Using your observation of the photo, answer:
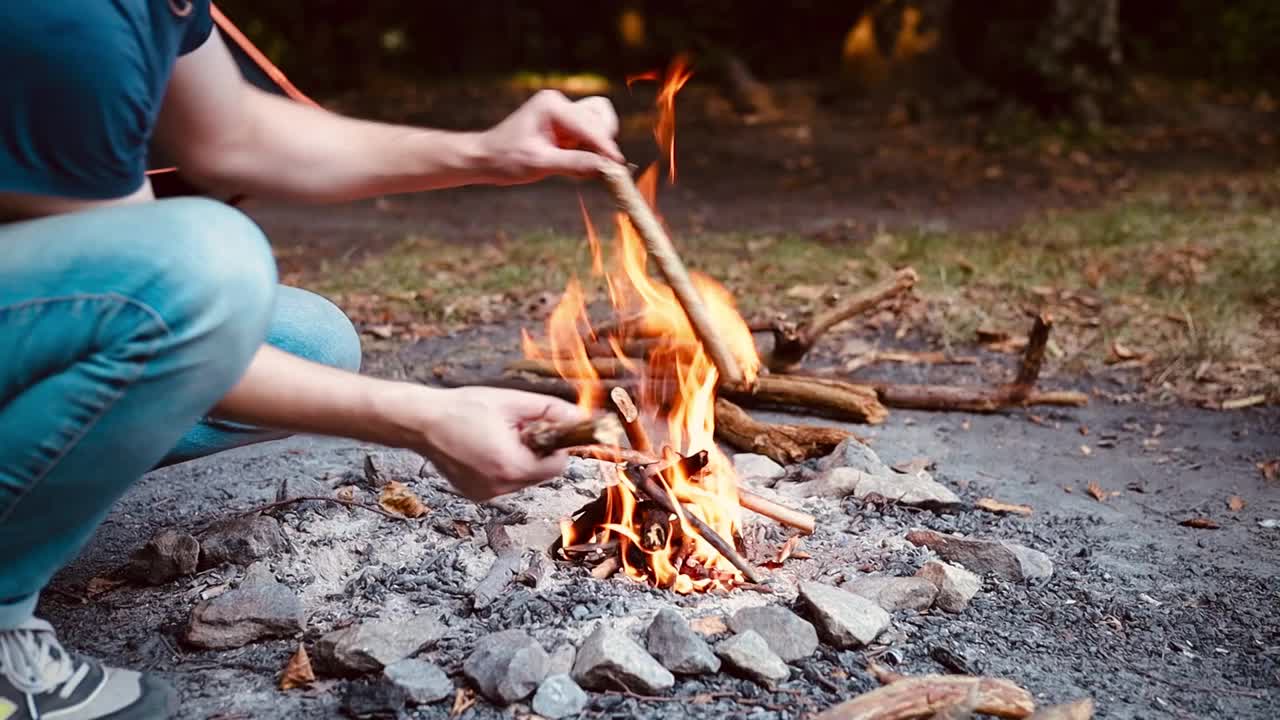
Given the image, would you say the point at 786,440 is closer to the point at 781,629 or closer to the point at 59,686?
the point at 781,629

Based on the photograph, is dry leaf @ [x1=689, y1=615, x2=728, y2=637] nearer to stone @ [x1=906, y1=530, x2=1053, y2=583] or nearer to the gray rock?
stone @ [x1=906, y1=530, x2=1053, y2=583]

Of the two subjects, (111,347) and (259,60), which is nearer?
(111,347)

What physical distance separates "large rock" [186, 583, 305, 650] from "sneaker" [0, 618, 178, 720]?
0.22m

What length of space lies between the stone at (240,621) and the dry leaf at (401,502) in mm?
437

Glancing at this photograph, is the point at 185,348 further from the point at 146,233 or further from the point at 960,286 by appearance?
the point at 960,286

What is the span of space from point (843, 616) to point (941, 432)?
161 cm

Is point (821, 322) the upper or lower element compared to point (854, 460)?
upper

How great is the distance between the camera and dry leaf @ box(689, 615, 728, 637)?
205cm

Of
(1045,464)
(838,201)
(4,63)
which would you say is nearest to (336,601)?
(4,63)

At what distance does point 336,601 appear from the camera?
7.28 ft

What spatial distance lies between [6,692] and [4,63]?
863mm

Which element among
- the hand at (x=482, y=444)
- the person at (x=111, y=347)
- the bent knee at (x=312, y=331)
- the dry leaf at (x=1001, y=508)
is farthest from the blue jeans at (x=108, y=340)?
the dry leaf at (x=1001, y=508)

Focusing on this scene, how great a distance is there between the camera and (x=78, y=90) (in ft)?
5.05

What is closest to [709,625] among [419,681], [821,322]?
[419,681]
